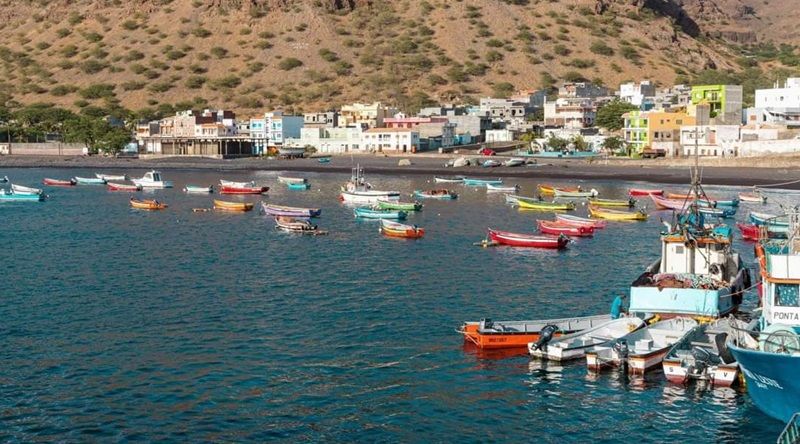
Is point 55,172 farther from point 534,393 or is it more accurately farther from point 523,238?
point 534,393

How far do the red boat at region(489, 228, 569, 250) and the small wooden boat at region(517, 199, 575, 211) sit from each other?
21.0 meters

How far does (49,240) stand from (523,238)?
31.5m

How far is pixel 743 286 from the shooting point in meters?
45.4

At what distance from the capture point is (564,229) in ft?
232

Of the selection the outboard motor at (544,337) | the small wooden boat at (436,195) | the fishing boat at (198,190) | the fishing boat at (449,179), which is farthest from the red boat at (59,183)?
the outboard motor at (544,337)

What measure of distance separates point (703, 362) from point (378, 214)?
4888 cm

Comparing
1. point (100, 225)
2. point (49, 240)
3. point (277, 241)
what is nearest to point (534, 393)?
point (277, 241)

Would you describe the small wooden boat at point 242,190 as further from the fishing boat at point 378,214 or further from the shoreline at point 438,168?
the shoreline at point 438,168

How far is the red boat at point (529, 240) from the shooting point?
64.0m

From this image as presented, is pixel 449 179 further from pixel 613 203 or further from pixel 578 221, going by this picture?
pixel 578 221

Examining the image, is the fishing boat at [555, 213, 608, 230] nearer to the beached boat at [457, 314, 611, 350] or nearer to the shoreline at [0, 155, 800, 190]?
the shoreline at [0, 155, 800, 190]

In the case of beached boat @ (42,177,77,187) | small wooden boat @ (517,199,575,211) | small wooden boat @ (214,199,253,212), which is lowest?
small wooden boat @ (517,199,575,211)

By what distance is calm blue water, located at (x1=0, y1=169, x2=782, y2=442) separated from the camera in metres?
30.2

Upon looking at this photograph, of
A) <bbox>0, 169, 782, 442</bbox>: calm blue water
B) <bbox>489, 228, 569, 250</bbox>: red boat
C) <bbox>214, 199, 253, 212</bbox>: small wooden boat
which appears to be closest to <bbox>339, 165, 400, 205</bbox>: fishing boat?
<bbox>214, 199, 253, 212</bbox>: small wooden boat
